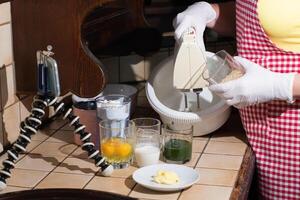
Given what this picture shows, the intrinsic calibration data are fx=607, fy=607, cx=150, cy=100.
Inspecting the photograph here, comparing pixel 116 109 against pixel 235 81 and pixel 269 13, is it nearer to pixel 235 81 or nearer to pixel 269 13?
pixel 235 81

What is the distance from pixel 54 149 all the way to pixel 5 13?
1.09ft

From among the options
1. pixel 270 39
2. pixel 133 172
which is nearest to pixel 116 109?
pixel 133 172

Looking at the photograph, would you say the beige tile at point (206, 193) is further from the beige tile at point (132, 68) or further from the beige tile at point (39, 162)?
the beige tile at point (132, 68)

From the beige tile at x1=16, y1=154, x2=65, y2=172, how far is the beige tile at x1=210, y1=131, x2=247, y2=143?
40 cm

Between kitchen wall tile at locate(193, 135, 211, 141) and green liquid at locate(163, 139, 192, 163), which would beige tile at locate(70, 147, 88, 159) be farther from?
kitchen wall tile at locate(193, 135, 211, 141)

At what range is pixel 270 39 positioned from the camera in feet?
4.49

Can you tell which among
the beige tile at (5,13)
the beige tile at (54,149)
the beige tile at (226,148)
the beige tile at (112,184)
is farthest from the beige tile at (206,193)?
the beige tile at (5,13)

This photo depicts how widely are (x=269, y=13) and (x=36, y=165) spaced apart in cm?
61

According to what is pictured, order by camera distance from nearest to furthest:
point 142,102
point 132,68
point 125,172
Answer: point 125,172 < point 142,102 < point 132,68

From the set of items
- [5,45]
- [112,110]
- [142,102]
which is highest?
[5,45]

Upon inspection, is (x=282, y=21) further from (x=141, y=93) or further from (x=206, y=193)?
(x=141, y=93)

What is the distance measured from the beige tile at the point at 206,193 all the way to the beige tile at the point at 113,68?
75 cm

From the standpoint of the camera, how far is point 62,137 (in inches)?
59.3

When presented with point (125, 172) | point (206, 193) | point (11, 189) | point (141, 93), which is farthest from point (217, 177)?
point (141, 93)
